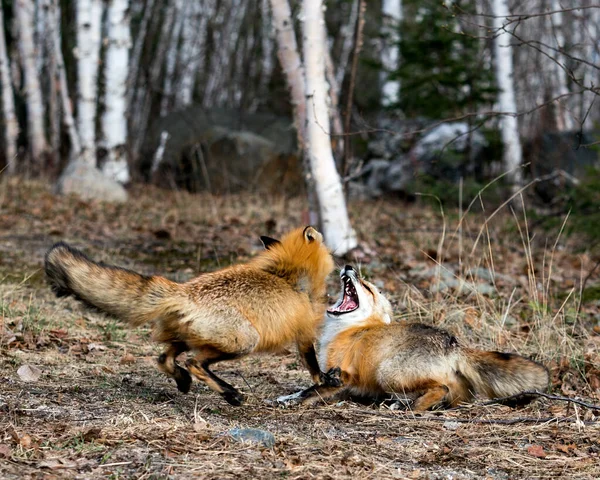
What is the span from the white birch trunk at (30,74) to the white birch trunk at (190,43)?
6484mm

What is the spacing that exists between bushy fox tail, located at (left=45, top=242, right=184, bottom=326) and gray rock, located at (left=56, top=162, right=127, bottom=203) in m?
11.0

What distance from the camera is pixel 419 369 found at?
4.98 m

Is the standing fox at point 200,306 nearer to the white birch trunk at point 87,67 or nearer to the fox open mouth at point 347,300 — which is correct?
the fox open mouth at point 347,300

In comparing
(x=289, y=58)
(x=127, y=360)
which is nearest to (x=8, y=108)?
(x=289, y=58)

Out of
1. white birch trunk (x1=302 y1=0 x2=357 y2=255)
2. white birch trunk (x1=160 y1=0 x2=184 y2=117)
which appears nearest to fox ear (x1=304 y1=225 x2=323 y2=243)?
white birch trunk (x1=302 y1=0 x2=357 y2=255)

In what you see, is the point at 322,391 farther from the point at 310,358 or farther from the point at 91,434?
the point at 91,434

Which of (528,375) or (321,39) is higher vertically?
(321,39)

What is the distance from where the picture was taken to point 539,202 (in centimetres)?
1591

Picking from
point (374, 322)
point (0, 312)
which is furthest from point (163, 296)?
point (0, 312)

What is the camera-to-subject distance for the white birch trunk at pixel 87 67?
55.2 feet

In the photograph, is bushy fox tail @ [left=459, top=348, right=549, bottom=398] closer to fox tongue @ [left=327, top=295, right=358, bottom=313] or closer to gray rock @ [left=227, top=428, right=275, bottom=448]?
fox tongue @ [left=327, top=295, right=358, bottom=313]

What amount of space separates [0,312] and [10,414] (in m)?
2.78

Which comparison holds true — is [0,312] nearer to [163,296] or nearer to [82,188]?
[163,296]

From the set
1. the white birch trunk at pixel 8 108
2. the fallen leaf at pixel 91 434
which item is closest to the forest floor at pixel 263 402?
the fallen leaf at pixel 91 434
